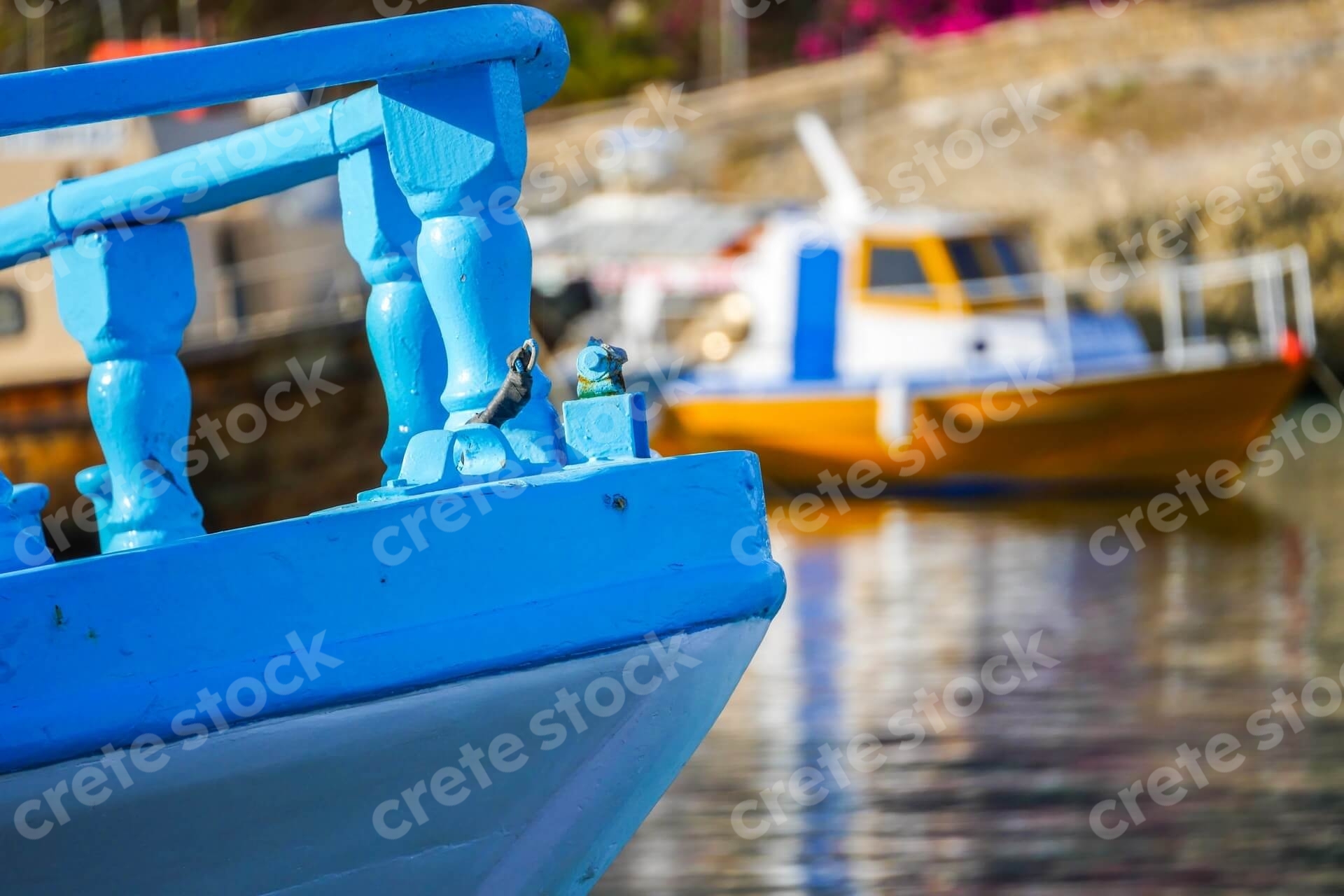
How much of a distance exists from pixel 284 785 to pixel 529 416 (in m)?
0.64

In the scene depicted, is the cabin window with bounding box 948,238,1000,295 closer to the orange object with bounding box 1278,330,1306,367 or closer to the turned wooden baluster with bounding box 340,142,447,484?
the orange object with bounding box 1278,330,1306,367

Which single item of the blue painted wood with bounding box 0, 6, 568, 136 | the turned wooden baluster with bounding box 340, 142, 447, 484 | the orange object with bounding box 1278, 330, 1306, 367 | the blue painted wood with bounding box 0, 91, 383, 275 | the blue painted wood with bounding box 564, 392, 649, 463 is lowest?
the orange object with bounding box 1278, 330, 1306, 367

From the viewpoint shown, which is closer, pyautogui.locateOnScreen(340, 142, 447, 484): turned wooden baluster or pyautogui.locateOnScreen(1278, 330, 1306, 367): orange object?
pyautogui.locateOnScreen(340, 142, 447, 484): turned wooden baluster

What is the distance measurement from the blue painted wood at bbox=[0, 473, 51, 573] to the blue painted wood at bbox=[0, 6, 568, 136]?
63cm

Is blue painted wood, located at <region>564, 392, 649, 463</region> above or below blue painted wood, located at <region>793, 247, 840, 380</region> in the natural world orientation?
above

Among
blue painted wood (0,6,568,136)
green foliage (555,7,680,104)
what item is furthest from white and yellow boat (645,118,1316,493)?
green foliage (555,7,680,104)

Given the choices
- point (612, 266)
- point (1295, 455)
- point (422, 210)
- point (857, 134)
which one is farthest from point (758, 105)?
point (422, 210)

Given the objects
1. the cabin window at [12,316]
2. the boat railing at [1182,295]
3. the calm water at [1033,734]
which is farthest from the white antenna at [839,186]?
the cabin window at [12,316]

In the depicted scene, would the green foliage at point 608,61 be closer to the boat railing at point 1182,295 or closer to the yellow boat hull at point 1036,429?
the boat railing at point 1182,295

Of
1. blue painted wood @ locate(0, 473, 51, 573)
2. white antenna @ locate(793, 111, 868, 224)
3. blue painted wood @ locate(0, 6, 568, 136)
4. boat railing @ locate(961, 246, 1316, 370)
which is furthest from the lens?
white antenna @ locate(793, 111, 868, 224)

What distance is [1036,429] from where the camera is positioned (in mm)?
16953

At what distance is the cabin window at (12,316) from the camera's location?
1258 cm

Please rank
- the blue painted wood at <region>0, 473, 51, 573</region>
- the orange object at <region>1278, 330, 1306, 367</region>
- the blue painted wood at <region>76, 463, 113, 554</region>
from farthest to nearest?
the orange object at <region>1278, 330, 1306, 367</region>, the blue painted wood at <region>76, 463, 113, 554</region>, the blue painted wood at <region>0, 473, 51, 573</region>

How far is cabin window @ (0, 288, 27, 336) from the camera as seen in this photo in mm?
12578
